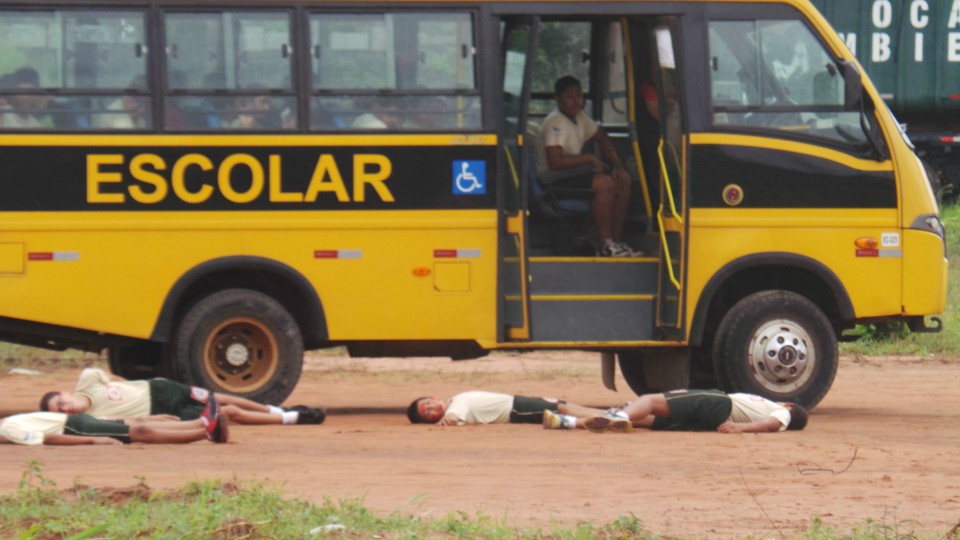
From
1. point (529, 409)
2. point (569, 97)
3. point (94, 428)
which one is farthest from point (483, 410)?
point (94, 428)

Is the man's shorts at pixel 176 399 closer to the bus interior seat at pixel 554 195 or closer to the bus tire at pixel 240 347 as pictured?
the bus tire at pixel 240 347

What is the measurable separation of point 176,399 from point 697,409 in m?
3.18

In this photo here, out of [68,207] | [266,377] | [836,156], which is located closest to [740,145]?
[836,156]

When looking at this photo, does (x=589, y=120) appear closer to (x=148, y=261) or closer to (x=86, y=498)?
(x=148, y=261)

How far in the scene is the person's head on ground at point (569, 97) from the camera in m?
11.8

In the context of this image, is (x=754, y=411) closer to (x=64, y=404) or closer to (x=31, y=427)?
(x=64, y=404)

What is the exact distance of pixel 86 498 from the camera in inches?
285

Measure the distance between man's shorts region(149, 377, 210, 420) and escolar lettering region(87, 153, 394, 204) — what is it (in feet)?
4.07

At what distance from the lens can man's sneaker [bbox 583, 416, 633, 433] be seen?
34.5ft

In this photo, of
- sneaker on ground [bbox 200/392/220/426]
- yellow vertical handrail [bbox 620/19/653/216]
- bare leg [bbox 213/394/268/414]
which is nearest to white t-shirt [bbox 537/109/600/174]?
yellow vertical handrail [bbox 620/19/653/216]

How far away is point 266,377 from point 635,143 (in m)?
3.04

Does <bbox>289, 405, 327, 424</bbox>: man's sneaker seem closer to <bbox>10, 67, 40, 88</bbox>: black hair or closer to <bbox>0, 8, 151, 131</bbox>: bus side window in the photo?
<bbox>0, 8, 151, 131</bbox>: bus side window

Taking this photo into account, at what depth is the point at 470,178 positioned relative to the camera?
11.1 meters

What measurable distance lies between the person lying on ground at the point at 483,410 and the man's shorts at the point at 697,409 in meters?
0.55
